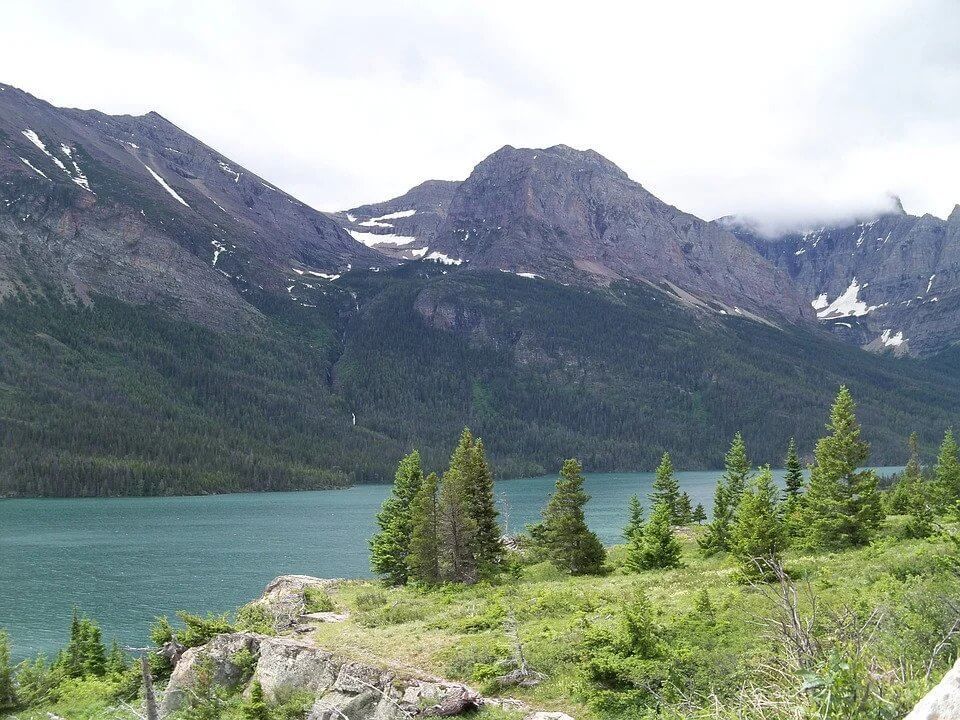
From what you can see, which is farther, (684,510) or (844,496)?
(684,510)

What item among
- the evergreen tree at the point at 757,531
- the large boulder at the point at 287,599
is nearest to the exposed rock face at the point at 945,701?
the evergreen tree at the point at 757,531

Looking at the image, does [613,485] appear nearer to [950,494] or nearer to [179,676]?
[950,494]

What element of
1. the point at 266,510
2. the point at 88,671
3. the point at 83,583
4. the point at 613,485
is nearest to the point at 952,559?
the point at 88,671

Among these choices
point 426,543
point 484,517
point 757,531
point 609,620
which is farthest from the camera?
point 484,517

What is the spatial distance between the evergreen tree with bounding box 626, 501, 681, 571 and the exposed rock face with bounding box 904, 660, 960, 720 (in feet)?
117

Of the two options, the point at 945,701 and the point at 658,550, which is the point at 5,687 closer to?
the point at 658,550

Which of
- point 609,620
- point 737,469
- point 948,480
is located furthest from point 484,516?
point 948,480

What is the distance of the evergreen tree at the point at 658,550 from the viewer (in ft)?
130

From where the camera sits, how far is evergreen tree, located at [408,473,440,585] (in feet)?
136

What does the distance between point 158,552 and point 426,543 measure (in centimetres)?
6145

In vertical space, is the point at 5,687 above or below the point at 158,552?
above

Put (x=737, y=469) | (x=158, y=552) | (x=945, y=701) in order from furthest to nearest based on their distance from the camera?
(x=158, y=552) < (x=737, y=469) < (x=945, y=701)

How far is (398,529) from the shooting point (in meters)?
46.6

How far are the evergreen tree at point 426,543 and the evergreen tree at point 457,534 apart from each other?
0.30m
